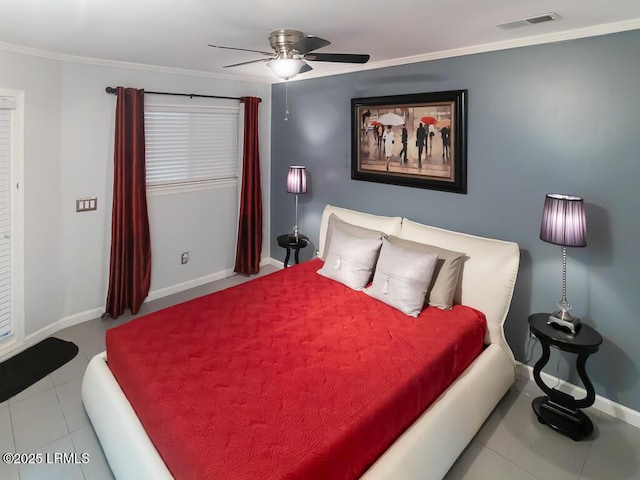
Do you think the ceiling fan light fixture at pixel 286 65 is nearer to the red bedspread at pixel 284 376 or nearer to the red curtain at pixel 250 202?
the red bedspread at pixel 284 376

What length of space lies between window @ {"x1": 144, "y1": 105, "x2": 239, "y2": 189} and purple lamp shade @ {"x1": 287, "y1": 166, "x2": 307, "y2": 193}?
86 centimetres

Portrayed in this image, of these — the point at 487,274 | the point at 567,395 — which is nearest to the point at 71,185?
the point at 487,274

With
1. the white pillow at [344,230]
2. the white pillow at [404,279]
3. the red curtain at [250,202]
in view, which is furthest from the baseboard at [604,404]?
the red curtain at [250,202]

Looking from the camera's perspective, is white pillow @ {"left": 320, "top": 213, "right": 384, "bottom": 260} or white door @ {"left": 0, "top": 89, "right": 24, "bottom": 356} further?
white pillow @ {"left": 320, "top": 213, "right": 384, "bottom": 260}

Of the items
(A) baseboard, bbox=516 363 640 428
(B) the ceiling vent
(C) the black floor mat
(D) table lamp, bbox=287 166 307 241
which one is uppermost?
(B) the ceiling vent

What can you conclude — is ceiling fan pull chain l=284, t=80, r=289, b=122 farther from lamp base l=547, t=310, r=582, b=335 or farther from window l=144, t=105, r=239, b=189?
lamp base l=547, t=310, r=582, b=335

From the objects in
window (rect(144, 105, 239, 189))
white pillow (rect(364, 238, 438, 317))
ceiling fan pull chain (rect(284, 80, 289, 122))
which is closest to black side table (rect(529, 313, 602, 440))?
white pillow (rect(364, 238, 438, 317))

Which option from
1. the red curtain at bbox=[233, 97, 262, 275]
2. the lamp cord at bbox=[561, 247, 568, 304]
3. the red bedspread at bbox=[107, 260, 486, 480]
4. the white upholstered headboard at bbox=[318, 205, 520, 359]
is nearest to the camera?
the red bedspread at bbox=[107, 260, 486, 480]

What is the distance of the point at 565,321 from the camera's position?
2.48 metres

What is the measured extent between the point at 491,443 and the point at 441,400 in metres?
0.49

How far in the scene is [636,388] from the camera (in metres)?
2.55

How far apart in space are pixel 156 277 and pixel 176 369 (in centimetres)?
244

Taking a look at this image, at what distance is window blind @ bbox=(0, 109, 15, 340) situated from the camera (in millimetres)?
2996

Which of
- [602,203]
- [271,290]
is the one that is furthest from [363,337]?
[602,203]
